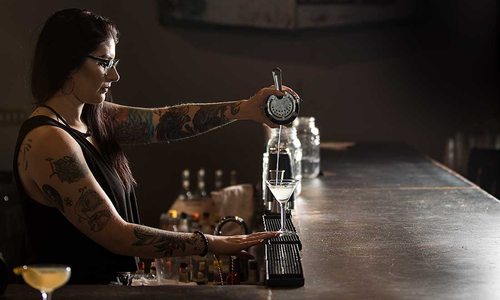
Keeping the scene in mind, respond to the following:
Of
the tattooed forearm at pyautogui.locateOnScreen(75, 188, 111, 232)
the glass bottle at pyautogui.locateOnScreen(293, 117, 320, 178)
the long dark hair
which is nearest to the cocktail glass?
the tattooed forearm at pyautogui.locateOnScreen(75, 188, 111, 232)

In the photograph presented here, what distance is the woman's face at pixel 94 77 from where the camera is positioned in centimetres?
279

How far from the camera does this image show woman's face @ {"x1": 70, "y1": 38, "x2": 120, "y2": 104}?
2.79 m

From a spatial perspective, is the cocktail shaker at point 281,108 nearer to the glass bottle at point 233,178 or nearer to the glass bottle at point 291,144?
the glass bottle at point 291,144

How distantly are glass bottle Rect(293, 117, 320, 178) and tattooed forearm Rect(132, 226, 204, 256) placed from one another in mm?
1865

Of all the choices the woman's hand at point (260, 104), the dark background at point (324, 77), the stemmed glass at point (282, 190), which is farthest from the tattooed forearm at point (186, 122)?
the dark background at point (324, 77)

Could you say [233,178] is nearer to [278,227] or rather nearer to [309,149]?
[309,149]

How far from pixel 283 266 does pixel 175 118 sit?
4.09 ft

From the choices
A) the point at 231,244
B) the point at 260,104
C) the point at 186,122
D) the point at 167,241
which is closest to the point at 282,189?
the point at 231,244

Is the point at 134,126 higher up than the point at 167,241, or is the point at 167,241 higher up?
the point at 134,126

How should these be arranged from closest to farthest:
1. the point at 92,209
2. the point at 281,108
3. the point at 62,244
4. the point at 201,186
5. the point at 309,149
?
the point at 92,209 → the point at 62,244 → the point at 281,108 → the point at 309,149 → the point at 201,186

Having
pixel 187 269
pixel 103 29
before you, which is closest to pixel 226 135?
pixel 187 269

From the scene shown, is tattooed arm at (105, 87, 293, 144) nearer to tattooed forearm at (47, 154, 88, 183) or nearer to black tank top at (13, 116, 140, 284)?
black tank top at (13, 116, 140, 284)

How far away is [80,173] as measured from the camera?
2.56 m

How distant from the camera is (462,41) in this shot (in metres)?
6.58
